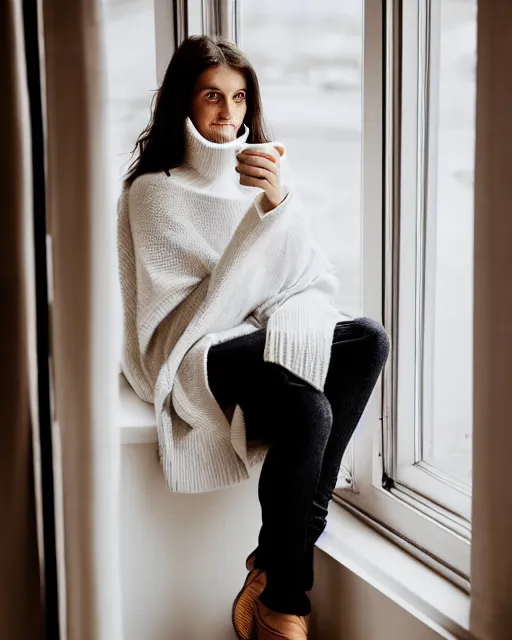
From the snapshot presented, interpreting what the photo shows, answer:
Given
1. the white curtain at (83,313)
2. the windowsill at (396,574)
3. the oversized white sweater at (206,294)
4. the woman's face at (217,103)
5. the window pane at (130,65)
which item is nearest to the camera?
the white curtain at (83,313)

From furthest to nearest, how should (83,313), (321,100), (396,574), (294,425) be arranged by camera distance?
(321,100)
(396,574)
(294,425)
(83,313)

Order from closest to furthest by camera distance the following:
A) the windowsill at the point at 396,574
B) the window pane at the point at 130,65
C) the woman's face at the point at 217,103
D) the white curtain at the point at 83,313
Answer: the white curtain at the point at 83,313, the windowsill at the point at 396,574, the woman's face at the point at 217,103, the window pane at the point at 130,65

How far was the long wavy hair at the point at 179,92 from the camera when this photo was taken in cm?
123

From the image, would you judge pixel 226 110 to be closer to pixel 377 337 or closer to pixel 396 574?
pixel 377 337

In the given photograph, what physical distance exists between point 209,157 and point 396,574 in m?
0.76

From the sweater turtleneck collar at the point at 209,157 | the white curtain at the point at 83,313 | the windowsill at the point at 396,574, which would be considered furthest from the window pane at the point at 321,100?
the white curtain at the point at 83,313

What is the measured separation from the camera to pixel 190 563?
1256 millimetres

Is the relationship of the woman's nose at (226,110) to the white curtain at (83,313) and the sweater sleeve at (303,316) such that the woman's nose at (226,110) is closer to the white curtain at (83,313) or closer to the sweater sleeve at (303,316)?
the sweater sleeve at (303,316)

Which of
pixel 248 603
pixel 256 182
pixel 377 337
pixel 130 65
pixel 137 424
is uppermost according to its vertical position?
pixel 130 65

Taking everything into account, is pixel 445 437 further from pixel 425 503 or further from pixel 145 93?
pixel 145 93

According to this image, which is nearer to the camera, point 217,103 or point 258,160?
point 258,160

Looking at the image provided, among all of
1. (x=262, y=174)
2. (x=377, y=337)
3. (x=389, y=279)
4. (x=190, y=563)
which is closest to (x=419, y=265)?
(x=389, y=279)

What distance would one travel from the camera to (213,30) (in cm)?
179

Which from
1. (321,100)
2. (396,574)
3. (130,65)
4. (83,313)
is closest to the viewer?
(83,313)
